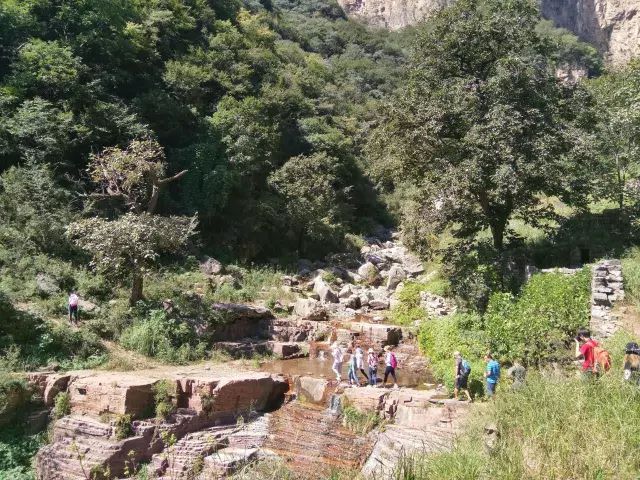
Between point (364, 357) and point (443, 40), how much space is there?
11.5 meters

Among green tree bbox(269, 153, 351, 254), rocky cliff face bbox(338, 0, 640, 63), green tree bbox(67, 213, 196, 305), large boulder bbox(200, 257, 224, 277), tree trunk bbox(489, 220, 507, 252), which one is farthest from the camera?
rocky cliff face bbox(338, 0, 640, 63)

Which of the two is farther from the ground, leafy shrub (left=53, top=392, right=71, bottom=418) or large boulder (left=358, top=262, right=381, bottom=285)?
large boulder (left=358, top=262, right=381, bottom=285)

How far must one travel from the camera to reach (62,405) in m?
11.0

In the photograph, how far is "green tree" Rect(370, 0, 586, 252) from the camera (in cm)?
1473

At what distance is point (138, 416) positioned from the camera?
10.9 m

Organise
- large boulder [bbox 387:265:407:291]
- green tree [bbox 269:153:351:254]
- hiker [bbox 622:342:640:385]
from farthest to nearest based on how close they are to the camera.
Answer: green tree [bbox 269:153:351:254] → large boulder [bbox 387:265:407:291] → hiker [bbox 622:342:640:385]

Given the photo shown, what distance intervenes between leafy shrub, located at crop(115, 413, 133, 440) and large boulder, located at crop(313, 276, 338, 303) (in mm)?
11925

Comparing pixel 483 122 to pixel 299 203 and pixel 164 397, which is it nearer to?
pixel 164 397

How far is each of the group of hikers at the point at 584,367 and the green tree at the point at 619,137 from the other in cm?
905

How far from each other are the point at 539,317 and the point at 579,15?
310 ft

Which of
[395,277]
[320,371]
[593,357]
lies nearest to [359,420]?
[320,371]

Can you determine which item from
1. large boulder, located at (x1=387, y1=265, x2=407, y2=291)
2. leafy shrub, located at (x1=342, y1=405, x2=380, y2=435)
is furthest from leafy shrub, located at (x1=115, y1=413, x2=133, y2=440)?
large boulder, located at (x1=387, y1=265, x2=407, y2=291)

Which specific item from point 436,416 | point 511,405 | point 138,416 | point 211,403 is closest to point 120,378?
point 138,416

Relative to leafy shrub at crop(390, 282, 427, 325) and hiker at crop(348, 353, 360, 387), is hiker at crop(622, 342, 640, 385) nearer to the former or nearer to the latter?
hiker at crop(348, 353, 360, 387)
